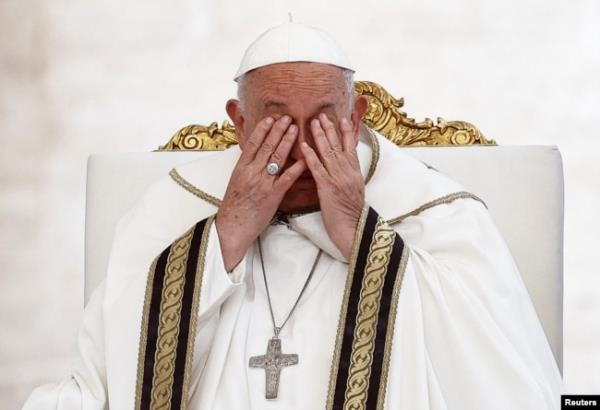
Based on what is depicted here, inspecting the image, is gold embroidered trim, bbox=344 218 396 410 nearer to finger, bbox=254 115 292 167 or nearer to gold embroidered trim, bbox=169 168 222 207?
finger, bbox=254 115 292 167

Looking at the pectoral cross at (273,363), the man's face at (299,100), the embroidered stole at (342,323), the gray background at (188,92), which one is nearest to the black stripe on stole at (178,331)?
the embroidered stole at (342,323)

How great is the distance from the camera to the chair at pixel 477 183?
345 centimetres

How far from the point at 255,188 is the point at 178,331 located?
1.23ft

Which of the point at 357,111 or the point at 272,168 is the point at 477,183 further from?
the point at 272,168

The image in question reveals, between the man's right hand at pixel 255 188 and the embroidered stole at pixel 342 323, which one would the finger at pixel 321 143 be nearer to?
the man's right hand at pixel 255 188

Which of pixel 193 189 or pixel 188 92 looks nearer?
pixel 193 189

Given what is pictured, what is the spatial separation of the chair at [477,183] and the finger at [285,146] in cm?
80

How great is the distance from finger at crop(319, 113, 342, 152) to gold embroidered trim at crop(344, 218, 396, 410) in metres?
0.20

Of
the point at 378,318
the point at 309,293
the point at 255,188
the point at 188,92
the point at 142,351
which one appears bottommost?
the point at 142,351

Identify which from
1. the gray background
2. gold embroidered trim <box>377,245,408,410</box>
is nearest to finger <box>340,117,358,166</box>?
gold embroidered trim <box>377,245,408,410</box>

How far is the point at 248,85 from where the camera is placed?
302cm

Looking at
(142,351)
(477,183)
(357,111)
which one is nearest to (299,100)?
(357,111)

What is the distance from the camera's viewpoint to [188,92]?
4.49 metres

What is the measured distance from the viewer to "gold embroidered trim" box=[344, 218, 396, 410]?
8.97 ft
